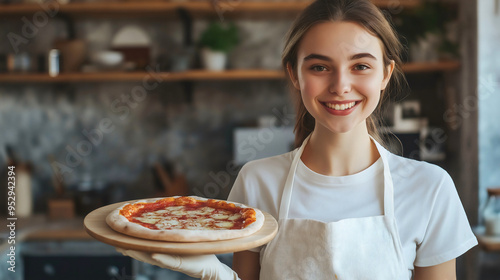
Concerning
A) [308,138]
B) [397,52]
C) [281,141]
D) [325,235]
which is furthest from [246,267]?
[281,141]

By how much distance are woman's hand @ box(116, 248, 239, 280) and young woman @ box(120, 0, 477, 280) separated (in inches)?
0.4

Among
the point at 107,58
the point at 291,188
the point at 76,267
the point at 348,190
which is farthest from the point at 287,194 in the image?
the point at 107,58

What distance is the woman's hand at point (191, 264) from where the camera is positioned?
0.97 metres

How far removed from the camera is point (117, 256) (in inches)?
113

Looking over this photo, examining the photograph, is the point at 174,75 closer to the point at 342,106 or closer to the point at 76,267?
the point at 76,267

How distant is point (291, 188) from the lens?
51.3 inches

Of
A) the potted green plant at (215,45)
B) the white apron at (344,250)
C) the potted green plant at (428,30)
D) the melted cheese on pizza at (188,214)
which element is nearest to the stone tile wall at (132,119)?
the potted green plant at (215,45)

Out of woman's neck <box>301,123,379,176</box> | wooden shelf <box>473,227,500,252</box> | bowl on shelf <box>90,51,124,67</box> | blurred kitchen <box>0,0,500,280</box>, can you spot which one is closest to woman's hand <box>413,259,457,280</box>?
woman's neck <box>301,123,379,176</box>

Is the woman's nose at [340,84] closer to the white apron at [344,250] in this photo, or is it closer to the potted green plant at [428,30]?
the white apron at [344,250]

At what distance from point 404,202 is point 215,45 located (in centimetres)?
221

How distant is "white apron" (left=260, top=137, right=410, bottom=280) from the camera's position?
120 cm

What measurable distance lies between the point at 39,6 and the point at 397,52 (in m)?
2.59

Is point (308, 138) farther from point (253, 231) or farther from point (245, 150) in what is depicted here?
point (245, 150)

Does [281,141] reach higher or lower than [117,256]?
higher
